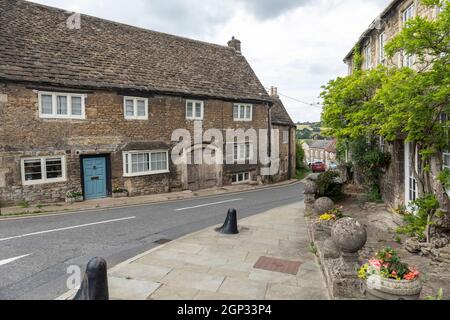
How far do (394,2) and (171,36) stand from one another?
54.6 ft

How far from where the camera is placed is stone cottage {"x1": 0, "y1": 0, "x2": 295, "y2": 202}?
47.8 feet

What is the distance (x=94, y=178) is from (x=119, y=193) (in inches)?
60.2

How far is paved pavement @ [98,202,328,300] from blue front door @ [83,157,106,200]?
924cm

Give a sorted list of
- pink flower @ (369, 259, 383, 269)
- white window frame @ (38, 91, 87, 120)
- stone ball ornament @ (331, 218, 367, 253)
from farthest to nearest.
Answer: white window frame @ (38, 91, 87, 120)
stone ball ornament @ (331, 218, 367, 253)
pink flower @ (369, 259, 383, 269)

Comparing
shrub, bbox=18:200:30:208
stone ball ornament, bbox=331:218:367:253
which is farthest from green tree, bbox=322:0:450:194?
shrub, bbox=18:200:30:208

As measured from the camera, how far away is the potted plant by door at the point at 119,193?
17081mm

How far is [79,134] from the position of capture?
52.6ft

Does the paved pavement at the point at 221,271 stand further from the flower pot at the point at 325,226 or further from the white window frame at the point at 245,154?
the white window frame at the point at 245,154

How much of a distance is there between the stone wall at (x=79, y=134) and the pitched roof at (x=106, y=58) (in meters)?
0.86

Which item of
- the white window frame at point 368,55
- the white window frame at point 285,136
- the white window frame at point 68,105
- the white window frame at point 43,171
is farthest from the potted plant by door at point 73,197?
the white window frame at point 285,136

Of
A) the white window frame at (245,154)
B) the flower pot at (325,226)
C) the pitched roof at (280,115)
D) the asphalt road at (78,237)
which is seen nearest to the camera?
the asphalt road at (78,237)

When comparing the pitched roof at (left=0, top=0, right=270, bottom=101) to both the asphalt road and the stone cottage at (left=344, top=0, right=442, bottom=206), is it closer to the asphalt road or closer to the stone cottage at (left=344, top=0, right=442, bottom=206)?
the asphalt road
